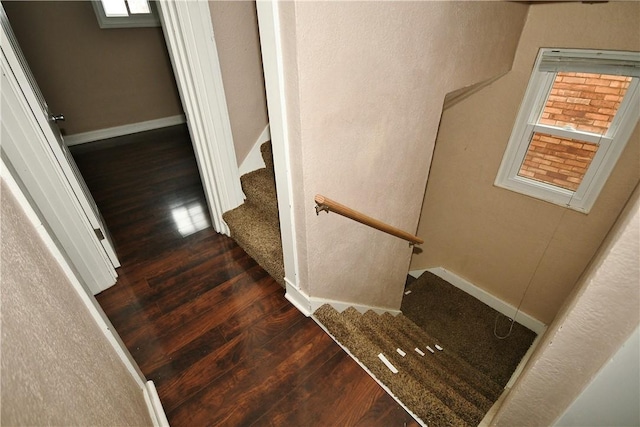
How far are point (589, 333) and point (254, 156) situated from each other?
7.01ft

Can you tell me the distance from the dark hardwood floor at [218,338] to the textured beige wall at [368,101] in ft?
1.15

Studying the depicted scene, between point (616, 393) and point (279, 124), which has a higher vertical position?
point (279, 124)

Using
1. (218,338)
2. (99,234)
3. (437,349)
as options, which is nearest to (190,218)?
(99,234)

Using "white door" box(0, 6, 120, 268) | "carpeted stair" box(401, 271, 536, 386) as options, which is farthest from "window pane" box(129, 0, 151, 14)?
"carpeted stair" box(401, 271, 536, 386)

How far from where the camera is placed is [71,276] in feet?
2.89

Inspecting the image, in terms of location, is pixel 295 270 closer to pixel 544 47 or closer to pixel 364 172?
pixel 364 172

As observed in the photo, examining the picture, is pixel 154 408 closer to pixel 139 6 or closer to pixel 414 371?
pixel 414 371

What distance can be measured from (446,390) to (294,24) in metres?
1.77

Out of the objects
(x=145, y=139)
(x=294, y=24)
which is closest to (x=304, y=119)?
(x=294, y=24)

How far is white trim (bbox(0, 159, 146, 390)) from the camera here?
27.3 inches

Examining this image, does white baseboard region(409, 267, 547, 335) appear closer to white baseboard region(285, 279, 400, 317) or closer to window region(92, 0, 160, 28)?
white baseboard region(285, 279, 400, 317)

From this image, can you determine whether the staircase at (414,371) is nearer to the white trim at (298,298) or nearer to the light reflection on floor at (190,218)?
the white trim at (298,298)

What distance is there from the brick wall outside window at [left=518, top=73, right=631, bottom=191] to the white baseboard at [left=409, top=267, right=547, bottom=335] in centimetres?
127

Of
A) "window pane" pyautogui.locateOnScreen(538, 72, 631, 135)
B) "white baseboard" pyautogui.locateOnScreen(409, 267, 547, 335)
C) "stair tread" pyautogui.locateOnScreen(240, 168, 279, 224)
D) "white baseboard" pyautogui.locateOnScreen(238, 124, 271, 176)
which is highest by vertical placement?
"window pane" pyautogui.locateOnScreen(538, 72, 631, 135)
